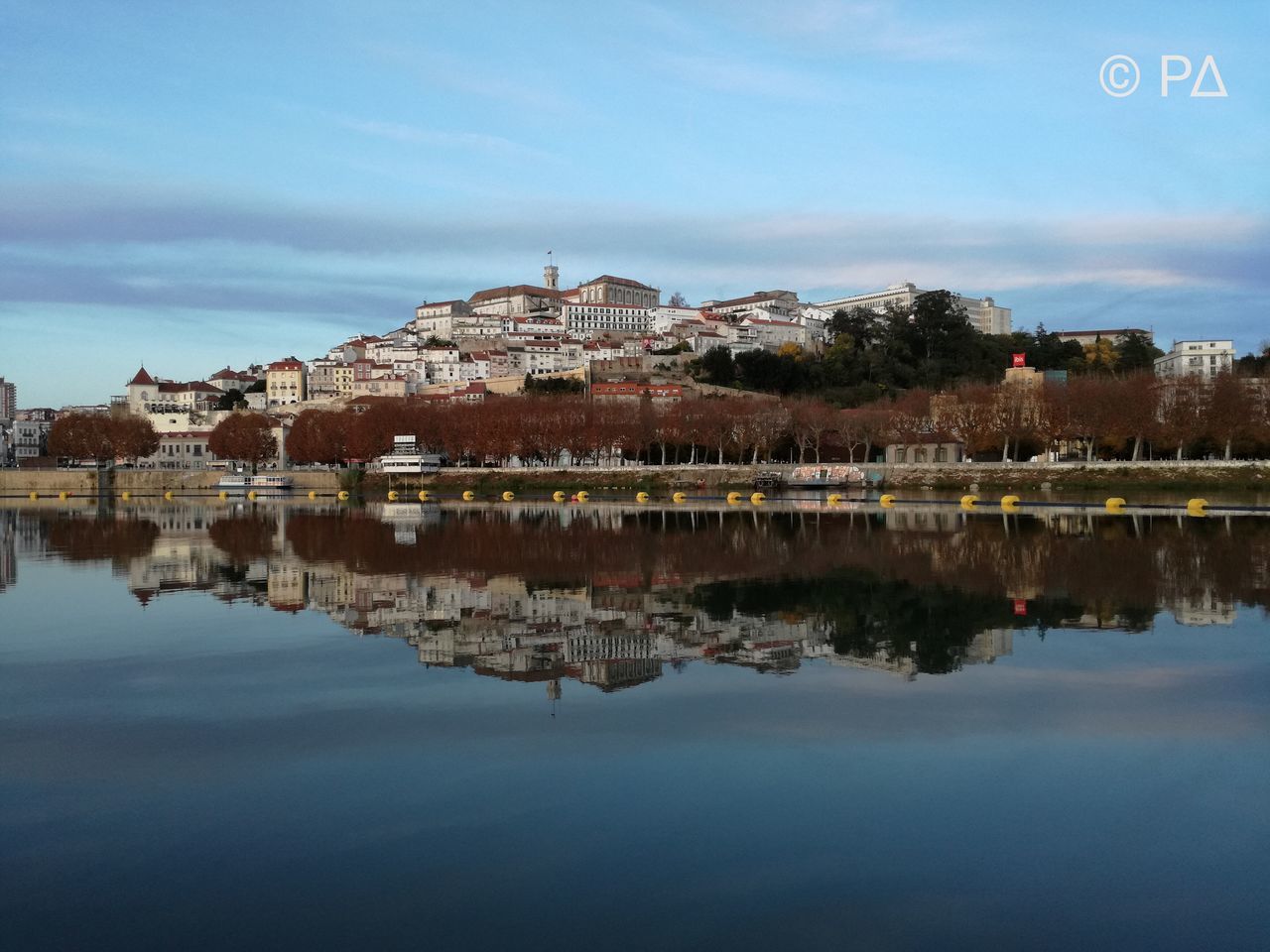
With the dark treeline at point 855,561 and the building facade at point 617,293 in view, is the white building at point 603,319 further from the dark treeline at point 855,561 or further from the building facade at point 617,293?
the dark treeline at point 855,561

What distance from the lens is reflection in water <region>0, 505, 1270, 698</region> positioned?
12.2 m

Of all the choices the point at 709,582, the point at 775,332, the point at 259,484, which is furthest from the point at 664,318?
the point at 709,582

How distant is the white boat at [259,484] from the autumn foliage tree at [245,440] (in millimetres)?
9887

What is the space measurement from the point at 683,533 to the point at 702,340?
9206 cm

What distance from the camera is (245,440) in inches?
3627

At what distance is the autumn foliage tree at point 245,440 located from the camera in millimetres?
92250

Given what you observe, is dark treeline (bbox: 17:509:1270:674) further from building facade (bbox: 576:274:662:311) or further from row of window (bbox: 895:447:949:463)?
building facade (bbox: 576:274:662:311)

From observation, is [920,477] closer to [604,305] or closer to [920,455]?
[920,455]

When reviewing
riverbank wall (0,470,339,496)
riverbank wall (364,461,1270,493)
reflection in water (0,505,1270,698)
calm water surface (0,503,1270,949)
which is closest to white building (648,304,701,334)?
riverbank wall (0,470,339,496)

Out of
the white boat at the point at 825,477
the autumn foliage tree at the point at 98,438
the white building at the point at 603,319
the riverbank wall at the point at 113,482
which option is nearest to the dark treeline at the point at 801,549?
the white boat at the point at 825,477

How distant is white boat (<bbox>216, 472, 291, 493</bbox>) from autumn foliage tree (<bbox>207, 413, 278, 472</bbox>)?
9.89 meters

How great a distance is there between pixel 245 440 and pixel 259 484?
1491 cm

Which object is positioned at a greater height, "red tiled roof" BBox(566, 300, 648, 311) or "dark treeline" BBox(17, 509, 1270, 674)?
"red tiled roof" BBox(566, 300, 648, 311)

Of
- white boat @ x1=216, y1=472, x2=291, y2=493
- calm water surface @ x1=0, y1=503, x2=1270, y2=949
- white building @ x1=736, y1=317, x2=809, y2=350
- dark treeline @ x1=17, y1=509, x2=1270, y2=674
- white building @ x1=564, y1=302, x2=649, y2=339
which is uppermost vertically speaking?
white building @ x1=564, y1=302, x2=649, y2=339
